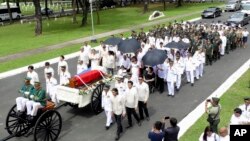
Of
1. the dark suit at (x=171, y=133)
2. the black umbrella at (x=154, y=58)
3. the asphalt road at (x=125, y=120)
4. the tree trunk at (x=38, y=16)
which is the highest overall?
the tree trunk at (x=38, y=16)

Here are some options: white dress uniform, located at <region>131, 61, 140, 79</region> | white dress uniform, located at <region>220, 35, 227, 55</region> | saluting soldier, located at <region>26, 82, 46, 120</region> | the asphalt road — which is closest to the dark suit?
the asphalt road

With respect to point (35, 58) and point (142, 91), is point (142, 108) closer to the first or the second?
point (142, 91)

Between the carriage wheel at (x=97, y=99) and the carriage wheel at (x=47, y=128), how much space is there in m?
1.92

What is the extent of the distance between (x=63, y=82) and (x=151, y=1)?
62173 mm

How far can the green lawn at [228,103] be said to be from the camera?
1176cm

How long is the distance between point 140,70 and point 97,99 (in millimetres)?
3640

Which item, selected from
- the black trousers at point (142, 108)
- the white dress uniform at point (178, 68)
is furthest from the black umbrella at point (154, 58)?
the black trousers at point (142, 108)

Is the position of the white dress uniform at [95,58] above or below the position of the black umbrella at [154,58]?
below

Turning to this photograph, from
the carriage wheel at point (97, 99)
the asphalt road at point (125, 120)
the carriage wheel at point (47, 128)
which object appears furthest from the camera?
the carriage wheel at point (97, 99)

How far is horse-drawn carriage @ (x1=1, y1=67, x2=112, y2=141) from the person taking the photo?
1114 centimetres

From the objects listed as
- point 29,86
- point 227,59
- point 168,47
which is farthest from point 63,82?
point 227,59

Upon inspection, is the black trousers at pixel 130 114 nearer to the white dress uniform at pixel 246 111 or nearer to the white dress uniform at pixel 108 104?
the white dress uniform at pixel 108 104

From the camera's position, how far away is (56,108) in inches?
524

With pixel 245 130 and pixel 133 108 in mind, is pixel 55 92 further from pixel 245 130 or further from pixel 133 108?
pixel 245 130
